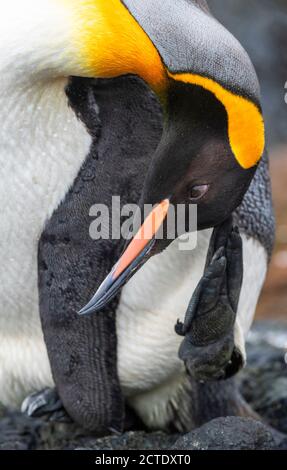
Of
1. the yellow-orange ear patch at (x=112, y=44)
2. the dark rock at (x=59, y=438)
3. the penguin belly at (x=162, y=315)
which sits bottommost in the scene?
the dark rock at (x=59, y=438)

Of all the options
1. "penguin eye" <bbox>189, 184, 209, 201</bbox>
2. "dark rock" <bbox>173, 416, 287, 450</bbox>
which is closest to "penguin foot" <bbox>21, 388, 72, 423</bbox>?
"dark rock" <bbox>173, 416, 287, 450</bbox>

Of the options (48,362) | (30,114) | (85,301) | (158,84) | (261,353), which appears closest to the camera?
(158,84)

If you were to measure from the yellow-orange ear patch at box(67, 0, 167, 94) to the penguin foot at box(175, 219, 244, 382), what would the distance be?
444 millimetres

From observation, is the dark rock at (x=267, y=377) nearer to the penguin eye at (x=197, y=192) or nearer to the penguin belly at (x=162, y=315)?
the penguin belly at (x=162, y=315)

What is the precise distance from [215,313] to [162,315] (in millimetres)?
324

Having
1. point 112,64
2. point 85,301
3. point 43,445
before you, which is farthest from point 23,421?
point 112,64

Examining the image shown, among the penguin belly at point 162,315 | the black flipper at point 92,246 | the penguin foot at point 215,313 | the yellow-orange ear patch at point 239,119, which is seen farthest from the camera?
the penguin belly at point 162,315

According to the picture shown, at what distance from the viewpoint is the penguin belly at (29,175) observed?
2.82 m

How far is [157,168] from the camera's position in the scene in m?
2.61

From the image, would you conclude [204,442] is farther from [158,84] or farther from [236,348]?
[158,84]

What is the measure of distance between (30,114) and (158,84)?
43cm

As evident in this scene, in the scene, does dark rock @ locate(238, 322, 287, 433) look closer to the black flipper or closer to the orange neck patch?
the black flipper

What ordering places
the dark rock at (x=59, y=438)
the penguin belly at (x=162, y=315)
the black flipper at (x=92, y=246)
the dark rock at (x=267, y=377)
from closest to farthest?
the black flipper at (x=92, y=246), the penguin belly at (x=162, y=315), the dark rock at (x=59, y=438), the dark rock at (x=267, y=377)

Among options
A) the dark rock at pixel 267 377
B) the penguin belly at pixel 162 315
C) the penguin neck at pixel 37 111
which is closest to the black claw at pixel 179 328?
the penguin belly at pixel 162 315
